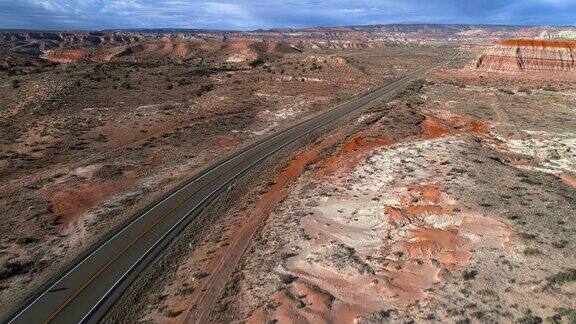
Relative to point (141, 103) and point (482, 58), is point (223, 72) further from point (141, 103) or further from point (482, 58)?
point (482, 58)

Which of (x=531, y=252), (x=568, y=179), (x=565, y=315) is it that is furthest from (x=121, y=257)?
(x=568, y=179)

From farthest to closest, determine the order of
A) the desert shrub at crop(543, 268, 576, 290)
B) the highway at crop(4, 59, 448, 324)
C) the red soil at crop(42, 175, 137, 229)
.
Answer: the red soil at crop(42, 175, 137, 229) → the highway at crop(4, 59, 448, 324) → the desert shrub at crop(543, 268, 576, 290)

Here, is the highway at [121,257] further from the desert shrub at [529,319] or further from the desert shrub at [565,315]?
the desert shrub at [565,315]

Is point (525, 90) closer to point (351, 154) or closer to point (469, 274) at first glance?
point (351, 154)

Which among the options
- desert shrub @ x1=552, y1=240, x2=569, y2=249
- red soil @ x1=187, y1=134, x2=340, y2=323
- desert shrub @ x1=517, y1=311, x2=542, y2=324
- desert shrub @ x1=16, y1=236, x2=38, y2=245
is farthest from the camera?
desert shrub @ x1=16, y1=236, x2=38, y2=245

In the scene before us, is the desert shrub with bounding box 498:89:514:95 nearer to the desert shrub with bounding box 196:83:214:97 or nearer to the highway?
the desert shrub with bounding box 196:83:214:97

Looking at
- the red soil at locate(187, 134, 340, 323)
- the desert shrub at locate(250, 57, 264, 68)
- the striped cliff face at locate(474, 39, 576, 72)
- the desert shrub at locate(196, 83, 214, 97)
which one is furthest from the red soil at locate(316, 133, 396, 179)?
the desert shrub at locate(250, 57, 264, 68)

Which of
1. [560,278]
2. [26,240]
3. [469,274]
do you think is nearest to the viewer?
[560,278]
